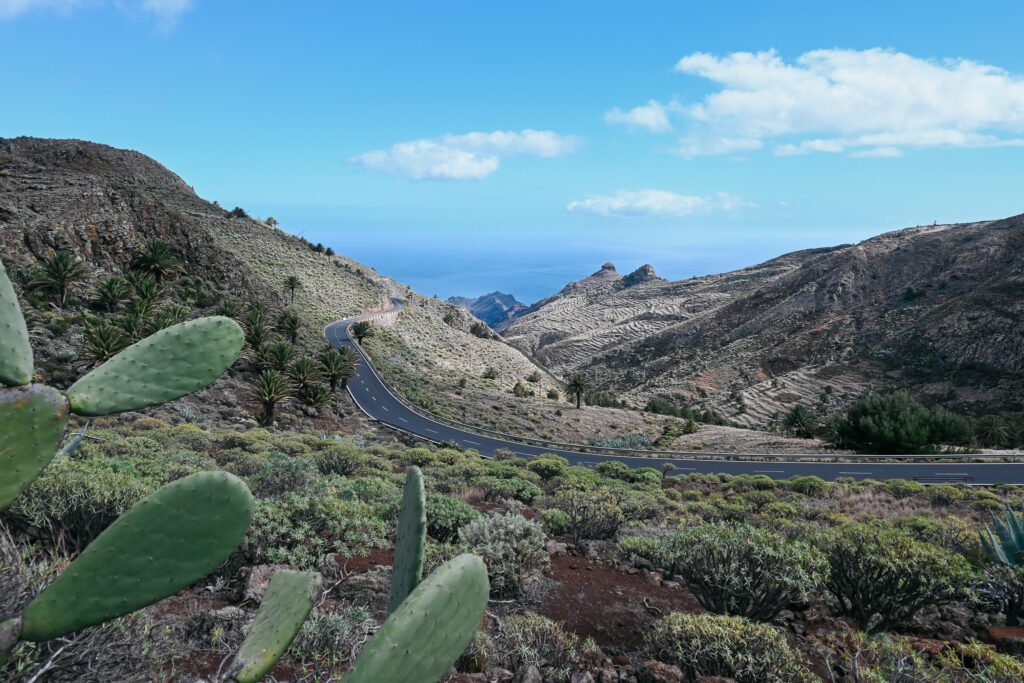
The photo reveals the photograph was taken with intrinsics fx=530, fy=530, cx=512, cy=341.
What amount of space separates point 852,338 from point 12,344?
70.7 meters

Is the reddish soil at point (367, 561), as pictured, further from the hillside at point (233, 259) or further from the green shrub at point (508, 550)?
the hillside at point (233, 259)

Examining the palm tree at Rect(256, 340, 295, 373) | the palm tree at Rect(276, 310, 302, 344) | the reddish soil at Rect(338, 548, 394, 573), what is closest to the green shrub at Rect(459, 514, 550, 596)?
the reddish soil at Rect(338, 548, 394, 573)

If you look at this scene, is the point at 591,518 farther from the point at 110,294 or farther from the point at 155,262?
the point at 155,262

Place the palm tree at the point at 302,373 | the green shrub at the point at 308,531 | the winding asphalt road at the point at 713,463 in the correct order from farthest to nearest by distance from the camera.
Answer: the palm tree at the point at 302,373 → the winding asphalt road at the point at 713,463 → the green shrub at the point at 308,531

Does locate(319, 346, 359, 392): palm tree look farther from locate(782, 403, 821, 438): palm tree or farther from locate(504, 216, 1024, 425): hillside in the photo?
locate(504, 216, 1024, 425): hillside

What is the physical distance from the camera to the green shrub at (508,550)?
621 centimetres

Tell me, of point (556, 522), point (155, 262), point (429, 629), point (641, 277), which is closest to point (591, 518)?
point (556, 522)

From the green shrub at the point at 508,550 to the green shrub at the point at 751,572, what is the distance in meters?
1.78

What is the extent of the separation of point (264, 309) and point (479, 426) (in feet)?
50.7

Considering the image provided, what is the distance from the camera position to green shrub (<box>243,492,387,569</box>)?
5.96 m

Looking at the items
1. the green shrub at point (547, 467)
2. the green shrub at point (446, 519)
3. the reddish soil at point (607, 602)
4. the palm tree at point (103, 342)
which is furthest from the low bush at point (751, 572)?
the palm tree at point (103, 342)

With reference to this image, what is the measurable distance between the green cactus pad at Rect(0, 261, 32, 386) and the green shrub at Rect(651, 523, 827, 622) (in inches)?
243

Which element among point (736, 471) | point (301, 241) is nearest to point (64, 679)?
point (736, 471)

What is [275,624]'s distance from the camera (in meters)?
2.50
